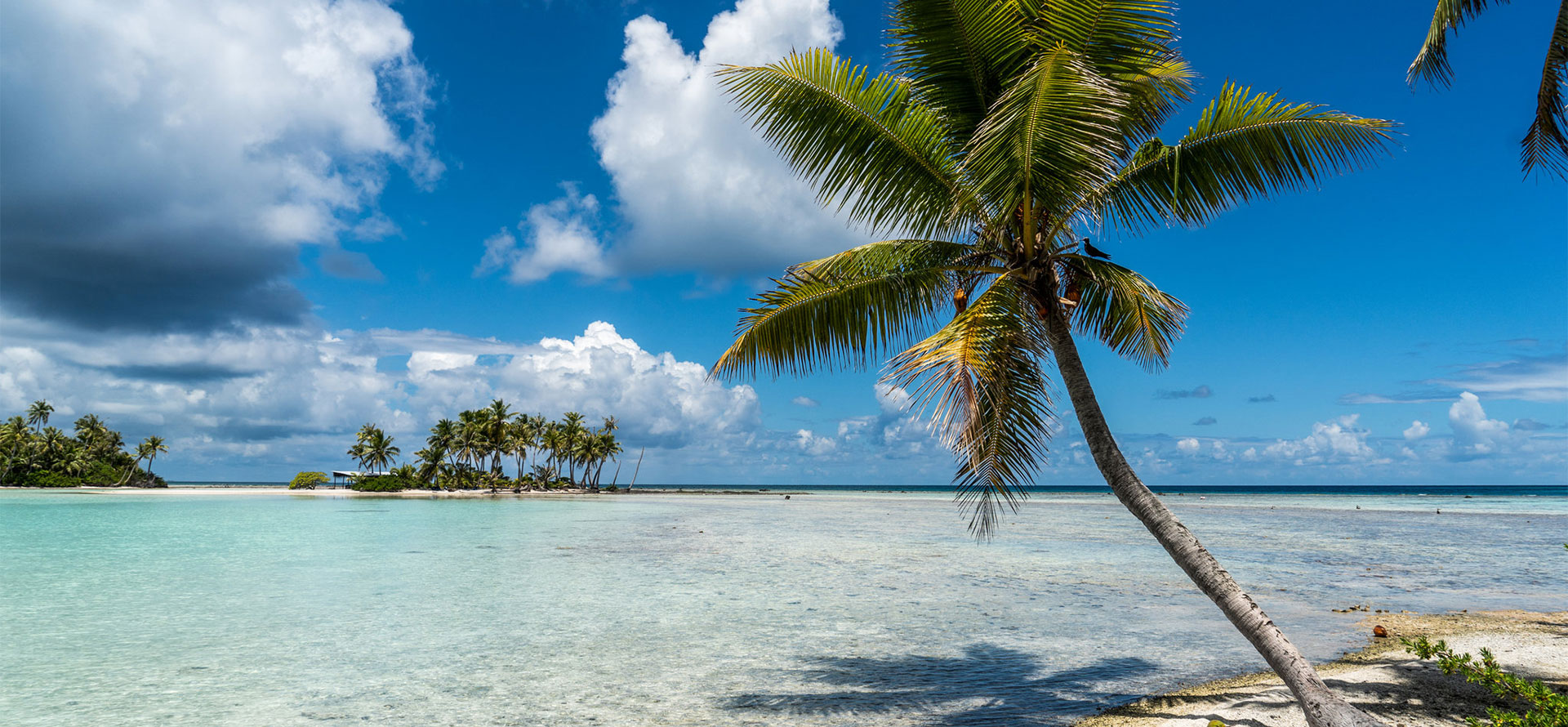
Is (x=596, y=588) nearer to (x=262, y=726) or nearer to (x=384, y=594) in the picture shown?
(x=384, y=594)

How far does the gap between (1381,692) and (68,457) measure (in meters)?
109

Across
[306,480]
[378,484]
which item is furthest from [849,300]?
[306,480]

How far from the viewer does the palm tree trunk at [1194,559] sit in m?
4.57

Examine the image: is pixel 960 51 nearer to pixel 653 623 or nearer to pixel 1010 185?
pixel 1010 185

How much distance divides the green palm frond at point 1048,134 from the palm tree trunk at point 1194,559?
942mm

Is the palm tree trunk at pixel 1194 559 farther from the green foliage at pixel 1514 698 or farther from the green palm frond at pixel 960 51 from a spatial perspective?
the green palm frond at pixel 960 51

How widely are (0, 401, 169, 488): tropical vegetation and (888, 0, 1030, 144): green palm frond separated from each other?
10297cm

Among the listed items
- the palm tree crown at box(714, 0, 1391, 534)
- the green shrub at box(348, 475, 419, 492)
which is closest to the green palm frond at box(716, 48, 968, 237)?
the palm tree crown at box(714, 0, 1391, 534)

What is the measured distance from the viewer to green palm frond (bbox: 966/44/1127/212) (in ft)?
14.4

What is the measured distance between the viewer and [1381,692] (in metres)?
6.00

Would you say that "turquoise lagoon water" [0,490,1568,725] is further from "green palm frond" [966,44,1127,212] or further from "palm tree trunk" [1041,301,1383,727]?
"green palm frond" [966,44,1127,212]

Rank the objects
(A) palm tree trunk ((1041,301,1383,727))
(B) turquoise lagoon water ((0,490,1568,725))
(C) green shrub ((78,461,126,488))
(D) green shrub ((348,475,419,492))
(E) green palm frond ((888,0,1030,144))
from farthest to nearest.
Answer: (C) green shrub ((78,461,126,488)), (D) green shrub ((348,475,419,492)), (B) turquoise lagoon water ((0,490,1568,725)), (E) green palm frond ((888,0,1030,144)), (A) palm tree trunk ((1041,301,1383,727))

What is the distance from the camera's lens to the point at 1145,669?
7.62m

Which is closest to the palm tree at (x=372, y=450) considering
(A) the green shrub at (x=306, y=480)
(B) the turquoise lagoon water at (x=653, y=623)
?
(A) the green shrub at (x=306, y=480)
